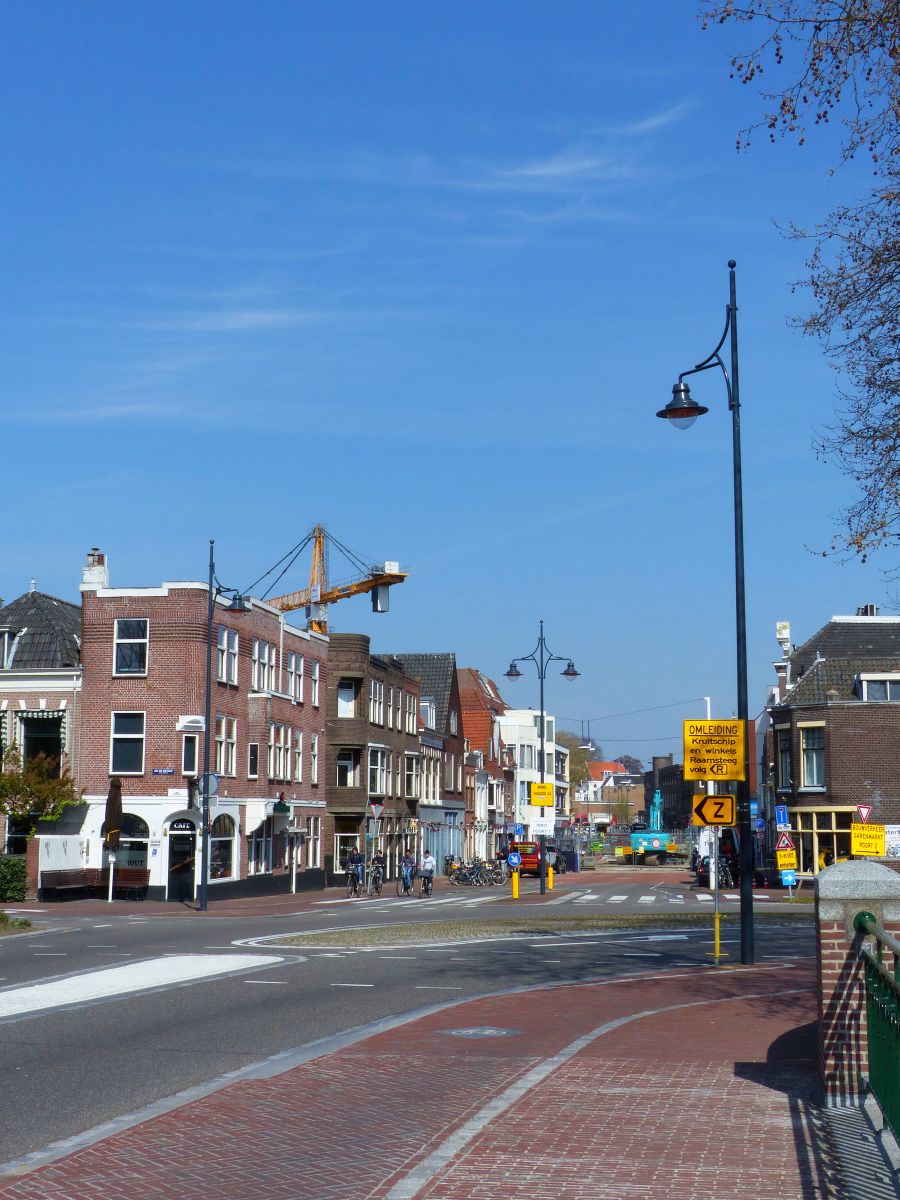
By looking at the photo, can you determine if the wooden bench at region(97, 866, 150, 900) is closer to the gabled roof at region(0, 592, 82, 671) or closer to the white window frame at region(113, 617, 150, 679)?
the white window frame at region(113, 617, 150, 679)

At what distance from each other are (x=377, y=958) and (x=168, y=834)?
24.0 metres

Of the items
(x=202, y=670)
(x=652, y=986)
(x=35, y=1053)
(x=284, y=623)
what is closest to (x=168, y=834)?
(x=202, y=670)

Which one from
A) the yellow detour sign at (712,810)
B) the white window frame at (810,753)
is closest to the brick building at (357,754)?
the white window frame at (810,753)

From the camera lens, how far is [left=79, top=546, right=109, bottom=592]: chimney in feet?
151

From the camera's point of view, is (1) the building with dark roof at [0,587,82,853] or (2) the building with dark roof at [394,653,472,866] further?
(2) the building with dark roof at [394,653,472,866]

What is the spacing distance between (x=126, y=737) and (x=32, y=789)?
406 cm

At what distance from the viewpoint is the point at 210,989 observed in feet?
56.7

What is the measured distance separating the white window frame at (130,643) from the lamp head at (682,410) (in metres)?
28.5

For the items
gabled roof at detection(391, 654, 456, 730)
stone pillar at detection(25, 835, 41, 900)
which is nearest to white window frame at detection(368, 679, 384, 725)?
gabled roof at detection(391, 654, 456, 730)

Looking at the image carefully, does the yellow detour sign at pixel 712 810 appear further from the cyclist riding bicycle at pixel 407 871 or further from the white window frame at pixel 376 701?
the white window frame at pixel 376 701

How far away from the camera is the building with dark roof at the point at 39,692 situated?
150 ft

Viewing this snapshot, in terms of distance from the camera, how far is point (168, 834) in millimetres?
44688

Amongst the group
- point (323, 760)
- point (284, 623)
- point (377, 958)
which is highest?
point (284, 623)

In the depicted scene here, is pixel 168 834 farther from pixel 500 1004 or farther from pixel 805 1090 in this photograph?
pixel 805 1090
